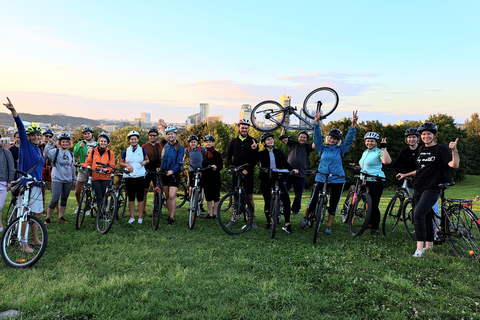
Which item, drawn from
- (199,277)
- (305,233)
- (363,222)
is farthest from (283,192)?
(199,277)

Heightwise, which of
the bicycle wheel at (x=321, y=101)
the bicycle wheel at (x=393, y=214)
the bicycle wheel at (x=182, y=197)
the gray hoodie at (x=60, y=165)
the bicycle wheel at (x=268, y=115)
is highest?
the bicycle wheel at (x=321, y=101)

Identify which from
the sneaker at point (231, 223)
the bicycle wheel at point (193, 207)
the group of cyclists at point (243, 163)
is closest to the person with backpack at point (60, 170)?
the group of cyclists at point (243, 163)

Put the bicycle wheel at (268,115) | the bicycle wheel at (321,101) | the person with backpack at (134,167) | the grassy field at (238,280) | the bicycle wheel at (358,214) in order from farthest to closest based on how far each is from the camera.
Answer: the bicycle wheel at (268,115)
the bicycle wheel at (321,101)
the person with backpack at (134,167)
the bicycle wheel at (358,214)
the grassy field at (238,280)

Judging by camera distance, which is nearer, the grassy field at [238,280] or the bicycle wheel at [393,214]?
the grassy field at [238,280]

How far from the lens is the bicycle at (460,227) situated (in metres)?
5.02

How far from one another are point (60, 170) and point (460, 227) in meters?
8.34

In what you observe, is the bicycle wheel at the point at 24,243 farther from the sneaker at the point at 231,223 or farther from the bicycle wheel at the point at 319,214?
the bicycle wheel at the point at 319,214

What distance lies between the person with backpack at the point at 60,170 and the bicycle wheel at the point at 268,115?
5113 millimetres

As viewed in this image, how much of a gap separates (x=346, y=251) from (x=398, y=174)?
2.31 metres

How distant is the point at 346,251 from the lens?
5.34m

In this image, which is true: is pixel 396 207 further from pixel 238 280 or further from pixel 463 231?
pixel 238 280

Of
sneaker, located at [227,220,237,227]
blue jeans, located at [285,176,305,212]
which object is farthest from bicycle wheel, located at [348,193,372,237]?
sneaker, located at [227,220,237,227]

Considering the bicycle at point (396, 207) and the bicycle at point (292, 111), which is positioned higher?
the bicycle at point (292, 111)

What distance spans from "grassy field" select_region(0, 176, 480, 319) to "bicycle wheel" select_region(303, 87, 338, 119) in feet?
13.3
